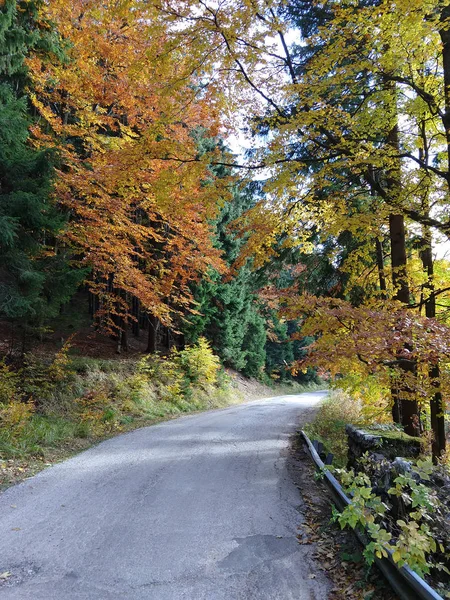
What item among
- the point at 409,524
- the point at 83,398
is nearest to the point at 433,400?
the point at 409,524

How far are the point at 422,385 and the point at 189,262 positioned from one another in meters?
9.59

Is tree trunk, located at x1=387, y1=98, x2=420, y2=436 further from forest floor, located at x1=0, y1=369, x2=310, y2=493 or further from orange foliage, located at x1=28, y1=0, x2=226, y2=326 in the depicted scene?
forest floor, located at x1=0, y1=369, x2=310, y2=493

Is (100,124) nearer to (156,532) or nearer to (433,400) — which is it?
(156,532)

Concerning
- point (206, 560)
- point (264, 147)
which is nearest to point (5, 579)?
point (206, 560)

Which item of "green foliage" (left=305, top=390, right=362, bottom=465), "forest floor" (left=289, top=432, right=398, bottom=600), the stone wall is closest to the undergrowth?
"forest floor" (left=289, top=432, right=398, bottom=600)

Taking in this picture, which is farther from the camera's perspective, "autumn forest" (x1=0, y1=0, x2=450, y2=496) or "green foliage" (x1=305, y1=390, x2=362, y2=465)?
"green foliage" (x1=305, y1=390, x2=362, y2=465)

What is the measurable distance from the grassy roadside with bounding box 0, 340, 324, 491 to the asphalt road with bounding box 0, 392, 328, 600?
1.02 meters

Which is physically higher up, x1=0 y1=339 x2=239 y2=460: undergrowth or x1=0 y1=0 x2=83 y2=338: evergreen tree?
x1=0 y1=0 x2=83 y2=338: evergreen tree

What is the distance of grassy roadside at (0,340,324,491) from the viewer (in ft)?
23.1

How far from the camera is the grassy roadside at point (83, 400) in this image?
705 cm

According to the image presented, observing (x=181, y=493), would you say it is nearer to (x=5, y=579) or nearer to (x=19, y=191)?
(x=5, y=579)

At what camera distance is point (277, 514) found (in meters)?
4.72

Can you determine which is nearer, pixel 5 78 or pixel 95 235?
pixel 5 78

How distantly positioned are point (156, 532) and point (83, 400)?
23.9 feet
